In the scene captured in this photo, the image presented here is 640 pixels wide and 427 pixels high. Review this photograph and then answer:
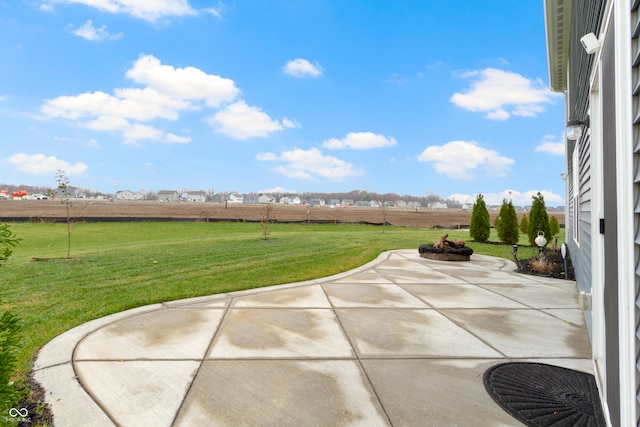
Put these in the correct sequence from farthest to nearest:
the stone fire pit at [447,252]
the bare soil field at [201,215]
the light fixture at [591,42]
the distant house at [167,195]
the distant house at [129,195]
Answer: the distant house at [129,195] → the distant house at [167,195] → the bare soil field at [201,215] → the stone fire pit at [447,252] → the light fixture at [591,42]

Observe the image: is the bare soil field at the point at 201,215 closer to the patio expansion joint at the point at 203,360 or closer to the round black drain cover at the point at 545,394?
the patio expansion joint at the point at 203,360

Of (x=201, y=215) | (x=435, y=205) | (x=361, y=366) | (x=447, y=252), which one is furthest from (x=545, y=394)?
(x=435, y=205)

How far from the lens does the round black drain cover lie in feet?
7.28

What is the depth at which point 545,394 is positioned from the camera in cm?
251

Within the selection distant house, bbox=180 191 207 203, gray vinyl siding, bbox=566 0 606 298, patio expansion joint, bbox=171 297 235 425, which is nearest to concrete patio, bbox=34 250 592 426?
patio expansion joint, bbox=171 297 235 425

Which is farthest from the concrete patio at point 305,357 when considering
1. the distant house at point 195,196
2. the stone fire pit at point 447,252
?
the distant house at point 195,196

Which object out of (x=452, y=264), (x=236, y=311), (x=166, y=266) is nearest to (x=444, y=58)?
(x=452, y=264)

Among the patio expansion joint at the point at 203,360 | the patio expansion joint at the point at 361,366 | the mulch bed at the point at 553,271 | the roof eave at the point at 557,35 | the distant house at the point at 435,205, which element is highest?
the roof eave at the point at 557,35

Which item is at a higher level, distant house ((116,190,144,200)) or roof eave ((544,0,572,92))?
distant house ((116,190,144,200))

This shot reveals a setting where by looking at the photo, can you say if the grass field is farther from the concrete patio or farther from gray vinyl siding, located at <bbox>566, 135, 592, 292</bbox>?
gray vinyl siding, located at <bbox>566, 135, 592, 292</bbox>

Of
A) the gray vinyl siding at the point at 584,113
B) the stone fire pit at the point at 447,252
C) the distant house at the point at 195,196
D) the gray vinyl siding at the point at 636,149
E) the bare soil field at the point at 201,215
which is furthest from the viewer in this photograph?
the distant house at the point at 195,196

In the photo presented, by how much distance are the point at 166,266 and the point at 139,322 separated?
14.3 feet

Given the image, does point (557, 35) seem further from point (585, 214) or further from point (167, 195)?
point (167, 195)

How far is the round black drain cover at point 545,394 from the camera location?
222cm
